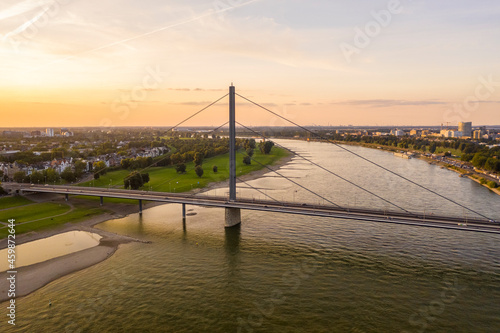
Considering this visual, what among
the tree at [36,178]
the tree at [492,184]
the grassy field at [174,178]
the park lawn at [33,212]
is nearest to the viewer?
the park lawn at [33,212]

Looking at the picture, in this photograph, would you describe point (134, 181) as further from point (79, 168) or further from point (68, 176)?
point (79, 168)

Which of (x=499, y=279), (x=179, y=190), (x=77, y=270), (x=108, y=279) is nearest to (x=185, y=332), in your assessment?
(x=108, y=279)

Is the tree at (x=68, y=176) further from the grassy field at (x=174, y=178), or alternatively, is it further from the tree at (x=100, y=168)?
the tree at (x=100, y=168)

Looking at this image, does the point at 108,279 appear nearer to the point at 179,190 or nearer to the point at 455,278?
the point at 455,278

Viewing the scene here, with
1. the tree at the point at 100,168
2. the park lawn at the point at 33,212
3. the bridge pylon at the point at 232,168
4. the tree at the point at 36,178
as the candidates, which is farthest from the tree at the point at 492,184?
the tree at the point at 36,178

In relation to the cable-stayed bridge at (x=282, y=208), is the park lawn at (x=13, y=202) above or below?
below
